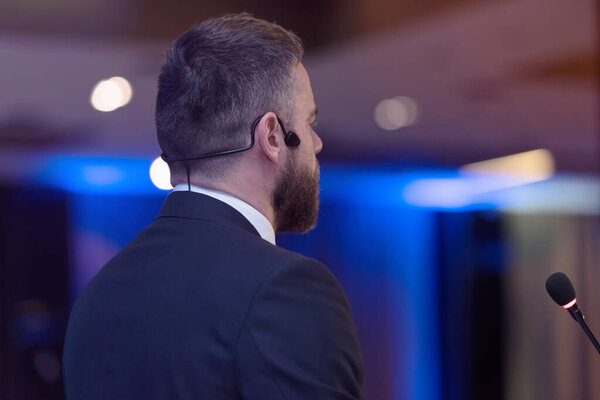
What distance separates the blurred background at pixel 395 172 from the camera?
315 centimetres

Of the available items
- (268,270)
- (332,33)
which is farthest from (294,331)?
(332,33)

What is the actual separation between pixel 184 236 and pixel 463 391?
4.11 metres

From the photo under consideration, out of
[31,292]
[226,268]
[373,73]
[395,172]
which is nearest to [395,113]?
[373,73]

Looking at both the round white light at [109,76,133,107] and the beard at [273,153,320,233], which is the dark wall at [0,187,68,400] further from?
the beard at [273,153,320,233]

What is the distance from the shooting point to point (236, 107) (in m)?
0.95

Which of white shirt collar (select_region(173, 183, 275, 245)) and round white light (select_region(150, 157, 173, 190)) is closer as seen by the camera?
white shirt collar (select_region(173, 183, 275, 245))

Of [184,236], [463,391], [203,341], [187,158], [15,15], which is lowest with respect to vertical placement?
[463,391]

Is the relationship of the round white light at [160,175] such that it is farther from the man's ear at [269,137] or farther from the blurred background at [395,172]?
the man's ear at [269,137]

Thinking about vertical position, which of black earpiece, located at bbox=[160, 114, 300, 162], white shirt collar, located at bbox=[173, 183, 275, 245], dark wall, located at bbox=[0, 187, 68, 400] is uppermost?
black earpiece, located at bbox=[160, 114, 300, 162]

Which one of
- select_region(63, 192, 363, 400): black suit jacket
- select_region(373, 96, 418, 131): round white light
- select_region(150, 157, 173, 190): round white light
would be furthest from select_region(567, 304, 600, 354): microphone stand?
select_region(373, 96, 418, 131): round white light

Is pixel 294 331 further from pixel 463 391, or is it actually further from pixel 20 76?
pixel 463 391

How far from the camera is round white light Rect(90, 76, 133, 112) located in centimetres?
327

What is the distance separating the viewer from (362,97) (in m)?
4.01

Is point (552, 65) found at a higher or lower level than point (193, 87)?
higher
